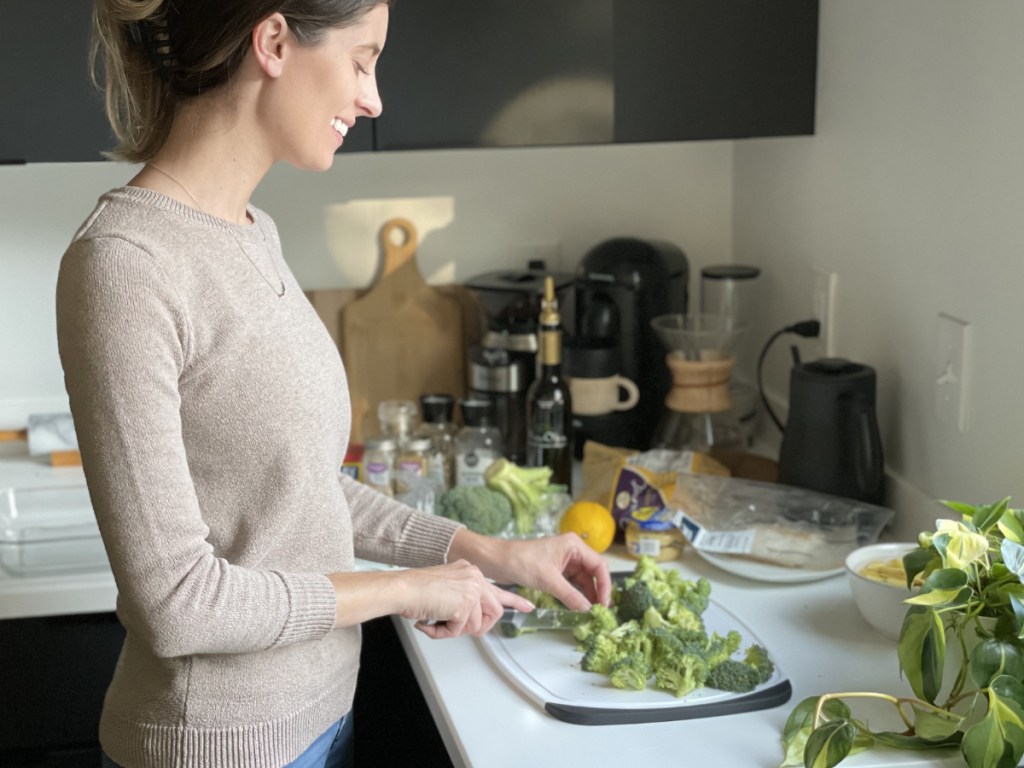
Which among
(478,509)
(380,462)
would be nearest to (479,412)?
(380,462)

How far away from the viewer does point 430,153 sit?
2.23 metres

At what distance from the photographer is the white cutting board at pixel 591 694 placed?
126 cm

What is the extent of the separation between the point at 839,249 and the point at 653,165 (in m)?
0.48

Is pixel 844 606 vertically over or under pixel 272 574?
under

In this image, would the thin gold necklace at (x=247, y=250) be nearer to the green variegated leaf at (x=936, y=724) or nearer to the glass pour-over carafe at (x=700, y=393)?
the green variegated leaf at (x=936, y=724)

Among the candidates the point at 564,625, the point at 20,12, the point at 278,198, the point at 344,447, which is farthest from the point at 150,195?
the point at 278,198

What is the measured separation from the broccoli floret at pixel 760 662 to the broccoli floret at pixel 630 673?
0.36ft

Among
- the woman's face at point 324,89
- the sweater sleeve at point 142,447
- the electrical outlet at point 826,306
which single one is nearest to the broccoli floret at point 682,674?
the sweater sleeve at point 142,447

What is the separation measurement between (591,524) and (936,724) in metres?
0.63

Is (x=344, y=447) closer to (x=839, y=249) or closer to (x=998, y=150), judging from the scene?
(x=998, y=150)

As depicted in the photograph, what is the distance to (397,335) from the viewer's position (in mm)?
2215

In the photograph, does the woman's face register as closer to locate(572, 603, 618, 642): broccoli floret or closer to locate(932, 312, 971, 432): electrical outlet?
locate(572, 603, 618, 642): broccoli floret

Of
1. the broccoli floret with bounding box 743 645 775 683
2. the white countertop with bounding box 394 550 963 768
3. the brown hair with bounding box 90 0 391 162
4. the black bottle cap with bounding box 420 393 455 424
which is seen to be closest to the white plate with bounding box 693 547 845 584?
the white countertop with bounding box 394 550 963 768

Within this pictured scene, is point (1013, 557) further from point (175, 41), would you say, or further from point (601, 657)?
point (175, 41)
